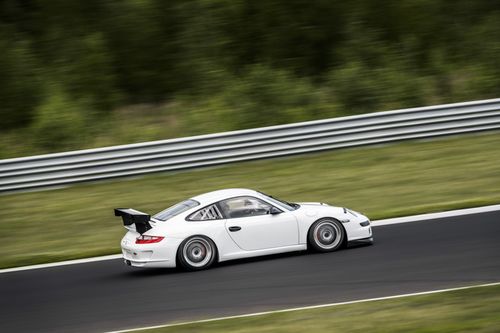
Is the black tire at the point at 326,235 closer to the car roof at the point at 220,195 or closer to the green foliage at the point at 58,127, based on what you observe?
the car roof at the point at 220,195

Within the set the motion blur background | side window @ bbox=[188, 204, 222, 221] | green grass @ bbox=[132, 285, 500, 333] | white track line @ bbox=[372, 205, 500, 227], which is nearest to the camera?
green grass @ bbox=[132, 285, 500, 333]

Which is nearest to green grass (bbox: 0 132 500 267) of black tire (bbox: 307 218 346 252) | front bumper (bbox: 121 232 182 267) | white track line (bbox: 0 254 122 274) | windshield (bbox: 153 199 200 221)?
white track line (bbox: 0 254 122 274)

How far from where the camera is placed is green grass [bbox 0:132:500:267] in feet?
45.2

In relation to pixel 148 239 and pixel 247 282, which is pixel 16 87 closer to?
pixel 148 239

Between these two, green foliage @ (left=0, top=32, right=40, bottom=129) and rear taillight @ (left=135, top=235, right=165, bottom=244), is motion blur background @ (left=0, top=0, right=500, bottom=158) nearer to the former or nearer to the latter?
green foliage @ (left=0, top=32, right=40, bottom=129)

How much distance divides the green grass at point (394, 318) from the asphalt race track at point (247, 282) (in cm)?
45

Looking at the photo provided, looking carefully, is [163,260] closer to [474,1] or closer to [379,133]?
[379,133]

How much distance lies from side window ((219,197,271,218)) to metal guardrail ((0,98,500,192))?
6231 mm

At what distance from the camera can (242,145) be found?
1772 cm

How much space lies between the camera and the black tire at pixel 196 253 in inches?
432

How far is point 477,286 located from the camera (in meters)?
8.84

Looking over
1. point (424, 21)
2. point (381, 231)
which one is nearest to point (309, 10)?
point (424, 21)

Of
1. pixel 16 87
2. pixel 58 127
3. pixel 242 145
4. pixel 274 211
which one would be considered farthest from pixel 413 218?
pixel 16 87

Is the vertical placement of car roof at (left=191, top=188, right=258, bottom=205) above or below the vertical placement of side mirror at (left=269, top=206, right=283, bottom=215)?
above
